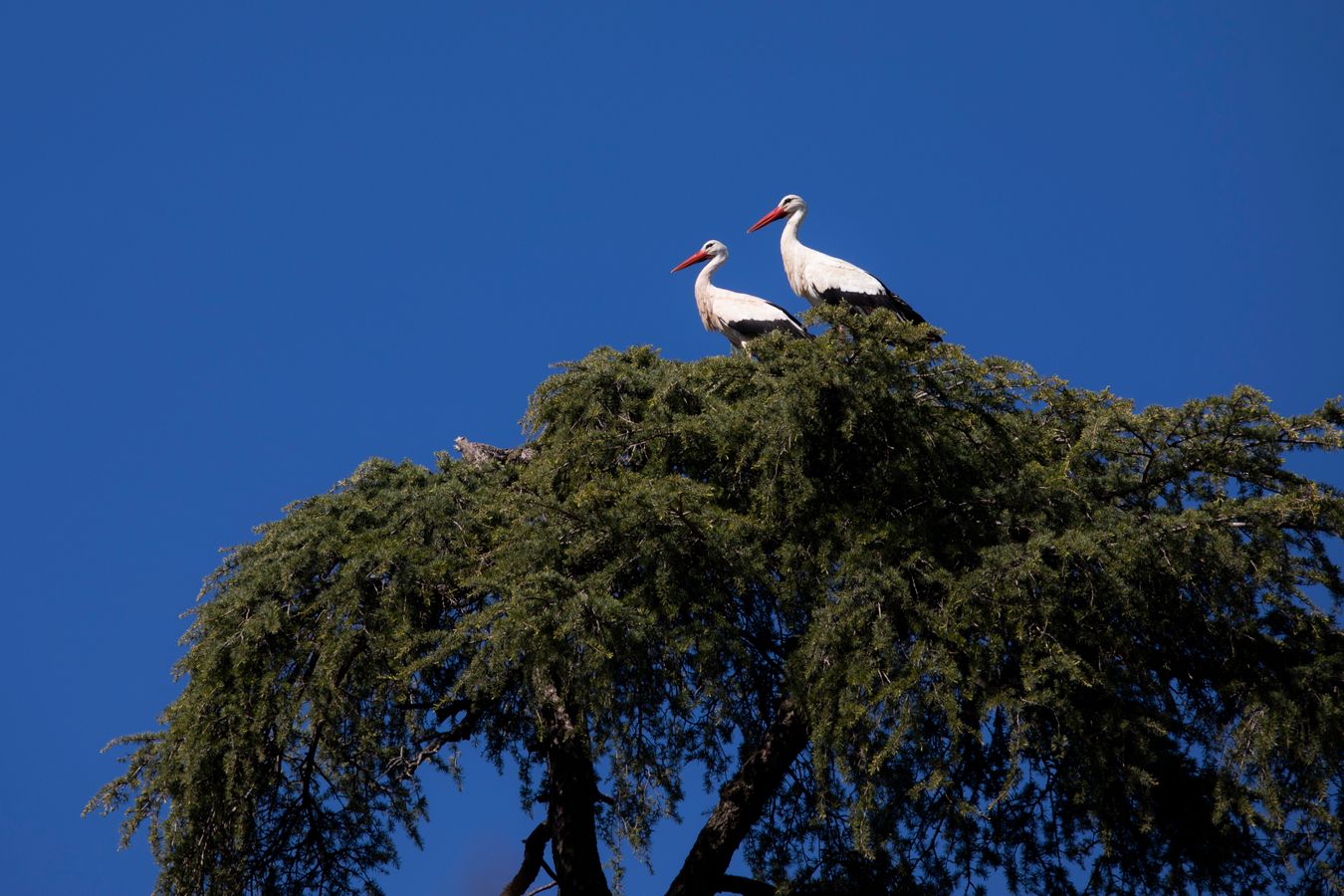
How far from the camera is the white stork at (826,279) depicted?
57.2 feet

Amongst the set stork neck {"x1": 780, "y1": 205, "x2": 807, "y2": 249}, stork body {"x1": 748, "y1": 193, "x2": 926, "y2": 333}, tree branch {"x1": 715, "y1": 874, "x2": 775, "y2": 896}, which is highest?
stork neck {"x1": 780, "y1": 205, "x2": 807, "y2": 249}

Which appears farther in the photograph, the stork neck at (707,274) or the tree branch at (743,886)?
the stork neck at (707,274)

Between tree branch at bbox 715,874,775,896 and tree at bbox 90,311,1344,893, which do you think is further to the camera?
tree branch at bbox 715,874,775,896

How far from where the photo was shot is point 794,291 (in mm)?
18938

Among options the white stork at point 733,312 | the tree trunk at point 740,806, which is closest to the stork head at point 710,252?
the white stork at point 733,312

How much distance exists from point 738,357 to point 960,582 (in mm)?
3029

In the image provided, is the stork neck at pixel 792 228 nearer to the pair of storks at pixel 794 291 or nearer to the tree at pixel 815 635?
the pair of storks at pixel 794 291

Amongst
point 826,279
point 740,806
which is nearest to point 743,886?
point 740,806

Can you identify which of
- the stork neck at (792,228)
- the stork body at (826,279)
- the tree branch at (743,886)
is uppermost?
the stork neck at (792,228)

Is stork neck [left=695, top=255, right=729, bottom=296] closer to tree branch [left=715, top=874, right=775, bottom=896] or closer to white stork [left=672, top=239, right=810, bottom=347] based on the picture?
white stork [left=672, top=239, right=810, bottom=347]

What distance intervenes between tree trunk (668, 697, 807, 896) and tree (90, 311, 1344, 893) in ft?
0.11

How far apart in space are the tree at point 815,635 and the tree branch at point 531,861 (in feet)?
0.11

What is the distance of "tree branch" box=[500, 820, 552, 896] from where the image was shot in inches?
575

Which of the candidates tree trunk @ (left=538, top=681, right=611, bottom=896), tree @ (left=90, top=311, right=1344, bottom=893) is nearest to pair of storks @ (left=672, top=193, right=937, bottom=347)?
tree @ (left=90, top=311, right=1344, bottom=893)
